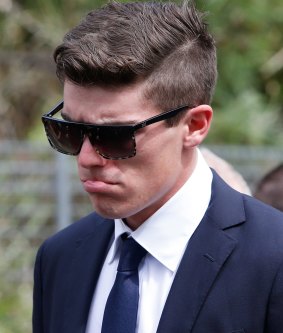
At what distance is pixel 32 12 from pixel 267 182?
6.36 metres

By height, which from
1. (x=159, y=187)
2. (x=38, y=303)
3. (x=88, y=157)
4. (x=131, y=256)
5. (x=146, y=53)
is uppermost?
(x=146, y=53)

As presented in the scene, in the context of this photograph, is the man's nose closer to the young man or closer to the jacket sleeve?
the young man

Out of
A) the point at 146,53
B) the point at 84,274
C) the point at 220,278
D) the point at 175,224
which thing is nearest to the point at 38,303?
the point at 84,274

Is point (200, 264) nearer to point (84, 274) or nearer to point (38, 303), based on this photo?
point (84, 274)

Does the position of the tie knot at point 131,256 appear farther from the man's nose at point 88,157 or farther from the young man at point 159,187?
the man's nose at point 88,157

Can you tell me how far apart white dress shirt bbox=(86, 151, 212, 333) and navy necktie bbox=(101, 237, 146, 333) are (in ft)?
0.06

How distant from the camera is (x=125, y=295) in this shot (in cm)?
249

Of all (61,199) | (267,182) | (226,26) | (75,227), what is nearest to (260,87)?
(226,26)

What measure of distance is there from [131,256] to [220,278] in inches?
10.8

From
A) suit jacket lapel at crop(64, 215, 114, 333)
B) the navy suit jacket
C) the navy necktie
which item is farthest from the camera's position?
suit jacket lapel at crop(64, 215, 114, 333)

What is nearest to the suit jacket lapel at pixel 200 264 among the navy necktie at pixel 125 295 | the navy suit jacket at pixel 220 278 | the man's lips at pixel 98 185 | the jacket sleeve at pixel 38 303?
the navy suit jacket at pixel 220 278

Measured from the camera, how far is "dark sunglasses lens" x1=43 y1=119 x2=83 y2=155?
2.42 meters

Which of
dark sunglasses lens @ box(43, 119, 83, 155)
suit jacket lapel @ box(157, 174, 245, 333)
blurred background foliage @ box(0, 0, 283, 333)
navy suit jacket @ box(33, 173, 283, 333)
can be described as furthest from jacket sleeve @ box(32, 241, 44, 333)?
blurred background foliage @ box(0, 0, 283, 333)

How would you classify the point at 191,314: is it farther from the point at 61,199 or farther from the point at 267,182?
the point at 61,199
